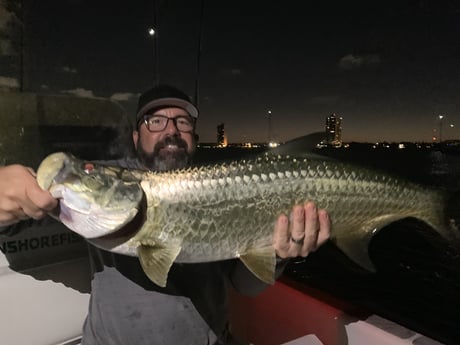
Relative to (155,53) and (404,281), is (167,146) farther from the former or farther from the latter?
(404,281)

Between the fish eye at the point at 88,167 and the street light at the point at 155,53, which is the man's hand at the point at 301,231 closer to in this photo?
the fish eye at the point at 88,167

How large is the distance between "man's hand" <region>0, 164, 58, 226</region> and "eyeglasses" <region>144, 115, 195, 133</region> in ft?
3.40

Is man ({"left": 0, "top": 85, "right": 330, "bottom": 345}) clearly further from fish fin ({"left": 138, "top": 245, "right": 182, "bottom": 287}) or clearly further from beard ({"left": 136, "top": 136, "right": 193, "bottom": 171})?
fish fin ({"left": 138, "top": 245, "right": 182, "bottom": 287})

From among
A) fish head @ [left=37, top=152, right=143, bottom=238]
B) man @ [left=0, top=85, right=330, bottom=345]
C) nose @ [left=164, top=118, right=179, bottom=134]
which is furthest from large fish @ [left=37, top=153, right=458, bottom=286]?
nose @ [left=164, top=118, right=179, bottom=134]

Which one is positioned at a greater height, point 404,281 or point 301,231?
point 301,231

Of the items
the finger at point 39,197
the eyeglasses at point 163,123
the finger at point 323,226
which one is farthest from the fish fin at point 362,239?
the finger at point 39,197

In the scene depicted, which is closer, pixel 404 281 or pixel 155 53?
pixel 155 53

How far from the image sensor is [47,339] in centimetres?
265

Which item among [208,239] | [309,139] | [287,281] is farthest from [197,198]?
[287,281]

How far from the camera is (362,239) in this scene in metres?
2.62

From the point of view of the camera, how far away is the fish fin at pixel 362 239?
2580mm

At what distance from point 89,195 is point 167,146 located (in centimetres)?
81

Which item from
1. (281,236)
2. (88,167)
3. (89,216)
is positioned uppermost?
(88,167)

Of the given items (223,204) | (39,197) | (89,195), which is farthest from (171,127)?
(39,197)
